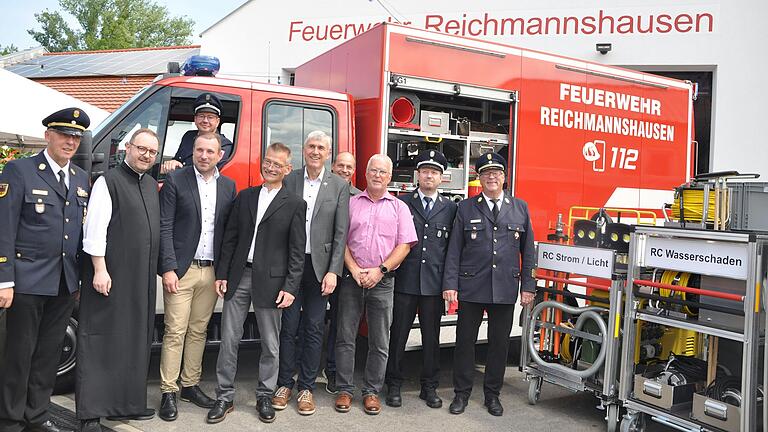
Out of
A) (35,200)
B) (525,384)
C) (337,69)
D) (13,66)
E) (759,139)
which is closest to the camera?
(35,200)

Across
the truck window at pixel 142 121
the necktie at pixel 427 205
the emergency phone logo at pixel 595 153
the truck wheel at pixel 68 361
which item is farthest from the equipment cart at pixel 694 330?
the truck wheel at pixel 68 361

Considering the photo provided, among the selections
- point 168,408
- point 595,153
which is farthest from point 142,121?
point 595,153

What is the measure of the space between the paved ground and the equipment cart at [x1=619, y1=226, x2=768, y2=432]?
553 mm

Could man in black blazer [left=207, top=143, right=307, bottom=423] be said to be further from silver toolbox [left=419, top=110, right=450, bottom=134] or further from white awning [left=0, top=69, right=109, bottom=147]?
white awning [left=0, top=69, right=109, bottom=147]

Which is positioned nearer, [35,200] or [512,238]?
[35,200]

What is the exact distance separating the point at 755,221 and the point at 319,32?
11.0 meters

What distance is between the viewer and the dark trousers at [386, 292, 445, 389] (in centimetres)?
477

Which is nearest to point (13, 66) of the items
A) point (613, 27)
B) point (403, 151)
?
point (613, 27)

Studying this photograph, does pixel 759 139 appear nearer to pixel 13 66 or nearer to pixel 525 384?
pixel 525 384

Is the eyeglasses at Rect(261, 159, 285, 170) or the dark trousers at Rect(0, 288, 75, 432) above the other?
the eyeglasses at Rect(261, 159, 285, 170)

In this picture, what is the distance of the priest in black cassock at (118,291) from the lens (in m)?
3.88

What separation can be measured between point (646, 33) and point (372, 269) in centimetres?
984

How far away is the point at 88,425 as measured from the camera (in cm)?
391

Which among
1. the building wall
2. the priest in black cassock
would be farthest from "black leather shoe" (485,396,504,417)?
the building wall
